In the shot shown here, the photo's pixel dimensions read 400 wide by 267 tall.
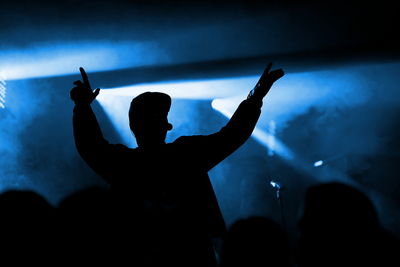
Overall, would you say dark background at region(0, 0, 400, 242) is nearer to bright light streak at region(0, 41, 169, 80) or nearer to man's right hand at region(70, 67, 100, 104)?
bright light streak at region(0, 41, 169, 80)

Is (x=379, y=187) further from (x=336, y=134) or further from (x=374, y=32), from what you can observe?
(x=374, y=32)

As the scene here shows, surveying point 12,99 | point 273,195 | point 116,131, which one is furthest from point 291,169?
point 12,99

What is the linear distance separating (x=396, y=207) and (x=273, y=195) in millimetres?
1761

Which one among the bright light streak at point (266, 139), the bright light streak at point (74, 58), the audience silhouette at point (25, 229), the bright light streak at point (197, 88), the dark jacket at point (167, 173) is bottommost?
the audience silhouette at point (25, 229)

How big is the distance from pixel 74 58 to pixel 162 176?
3555 mm

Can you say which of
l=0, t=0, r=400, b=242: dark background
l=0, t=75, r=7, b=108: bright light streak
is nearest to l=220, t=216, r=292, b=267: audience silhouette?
l=0, t=0, r=400, b=242: dark background

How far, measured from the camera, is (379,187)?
15.6 ft

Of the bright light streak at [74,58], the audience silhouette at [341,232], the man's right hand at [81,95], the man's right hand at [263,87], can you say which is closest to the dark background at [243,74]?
the bright light streak at [74,58]

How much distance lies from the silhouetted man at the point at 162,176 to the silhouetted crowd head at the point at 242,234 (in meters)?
0.27

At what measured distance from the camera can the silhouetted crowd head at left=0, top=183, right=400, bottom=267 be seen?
77 cm

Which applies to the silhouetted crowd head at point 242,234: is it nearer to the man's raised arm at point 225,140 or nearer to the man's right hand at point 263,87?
the man's raised arm at point 225,140

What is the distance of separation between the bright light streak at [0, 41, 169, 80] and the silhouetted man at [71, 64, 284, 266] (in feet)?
9.28

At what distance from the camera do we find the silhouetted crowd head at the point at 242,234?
2.53 ft

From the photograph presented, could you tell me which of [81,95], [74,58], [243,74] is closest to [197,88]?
[243,74]
